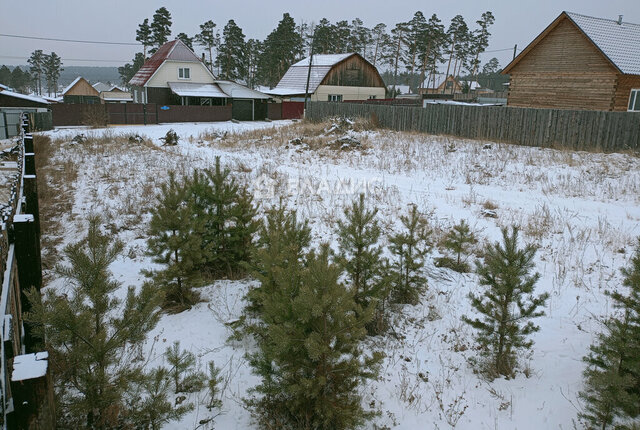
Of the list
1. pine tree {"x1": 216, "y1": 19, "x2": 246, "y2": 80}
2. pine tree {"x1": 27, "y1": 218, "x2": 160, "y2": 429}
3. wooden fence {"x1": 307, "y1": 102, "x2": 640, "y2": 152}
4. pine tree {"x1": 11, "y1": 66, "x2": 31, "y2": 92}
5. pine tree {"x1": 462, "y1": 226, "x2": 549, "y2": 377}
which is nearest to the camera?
pine tree {"x1": 27, "y1": 218, "x2": 160, "y2": 429}

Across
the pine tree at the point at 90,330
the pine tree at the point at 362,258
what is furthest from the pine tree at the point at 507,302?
the pine tree at the point at 90,330

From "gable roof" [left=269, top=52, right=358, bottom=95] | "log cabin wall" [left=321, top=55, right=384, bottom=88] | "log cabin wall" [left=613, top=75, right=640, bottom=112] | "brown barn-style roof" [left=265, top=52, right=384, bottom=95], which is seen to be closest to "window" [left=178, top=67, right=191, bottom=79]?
"brown barn-style roof" [left=265, top=52, right=384, bottom=95]

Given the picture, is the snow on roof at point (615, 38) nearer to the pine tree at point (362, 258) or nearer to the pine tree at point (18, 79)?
the pine tree at point (362, 258)

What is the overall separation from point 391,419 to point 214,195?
11.8ft

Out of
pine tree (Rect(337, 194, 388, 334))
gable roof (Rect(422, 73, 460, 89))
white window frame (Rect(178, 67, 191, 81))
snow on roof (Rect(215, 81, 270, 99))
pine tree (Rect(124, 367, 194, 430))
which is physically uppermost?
gable roof (Rect(422, 73, 460, 89))

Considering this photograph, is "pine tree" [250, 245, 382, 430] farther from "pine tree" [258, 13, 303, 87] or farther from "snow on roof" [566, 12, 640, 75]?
"pine tree" [258, 13, 303, 87]

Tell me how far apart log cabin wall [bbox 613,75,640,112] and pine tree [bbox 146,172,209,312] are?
23853 millimetres

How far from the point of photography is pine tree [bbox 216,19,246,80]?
191ft

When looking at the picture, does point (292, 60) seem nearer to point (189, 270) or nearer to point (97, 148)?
point (97, 148)

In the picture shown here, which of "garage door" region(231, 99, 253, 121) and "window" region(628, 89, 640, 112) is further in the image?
"garage door" region(231, 99, 253, 121)

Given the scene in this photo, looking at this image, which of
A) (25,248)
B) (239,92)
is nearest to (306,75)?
(239,92)

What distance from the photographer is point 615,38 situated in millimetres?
22703

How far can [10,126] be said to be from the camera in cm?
2698

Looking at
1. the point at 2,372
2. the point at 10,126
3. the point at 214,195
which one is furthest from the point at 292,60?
the point at 2,372
